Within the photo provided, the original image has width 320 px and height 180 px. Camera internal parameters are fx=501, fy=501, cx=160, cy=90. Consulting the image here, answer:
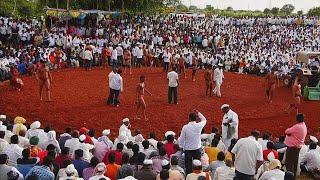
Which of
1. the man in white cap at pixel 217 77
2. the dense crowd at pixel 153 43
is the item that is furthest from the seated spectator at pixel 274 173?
the dense crowd at pixel 153 43

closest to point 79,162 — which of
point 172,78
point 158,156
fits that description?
point 158,156

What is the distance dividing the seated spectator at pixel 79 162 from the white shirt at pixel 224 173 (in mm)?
2439

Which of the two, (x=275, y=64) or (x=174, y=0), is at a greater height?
(x=174, y=0)

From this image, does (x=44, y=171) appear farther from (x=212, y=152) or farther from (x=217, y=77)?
(x=217, y=77)

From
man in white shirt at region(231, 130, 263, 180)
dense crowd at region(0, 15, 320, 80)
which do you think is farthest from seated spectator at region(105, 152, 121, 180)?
dense crowd at region(0, 15, 320, 80)

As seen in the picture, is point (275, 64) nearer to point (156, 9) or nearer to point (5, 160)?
point (156, 9)

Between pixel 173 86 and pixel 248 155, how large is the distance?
9.71 meters

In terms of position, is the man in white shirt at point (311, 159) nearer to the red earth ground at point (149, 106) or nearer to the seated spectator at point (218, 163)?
the seated spectator at point (218, 163)

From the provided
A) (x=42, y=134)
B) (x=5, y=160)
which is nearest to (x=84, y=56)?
(x=42, y=134)

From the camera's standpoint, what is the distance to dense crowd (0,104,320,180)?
28.2ft

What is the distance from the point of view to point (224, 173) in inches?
351

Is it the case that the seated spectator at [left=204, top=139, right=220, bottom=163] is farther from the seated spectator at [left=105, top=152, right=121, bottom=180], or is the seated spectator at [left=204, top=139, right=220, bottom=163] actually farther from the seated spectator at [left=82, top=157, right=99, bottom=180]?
the seated spectator at [left=82, top=157, right=99, bottom=180]

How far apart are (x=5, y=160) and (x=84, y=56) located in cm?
1814

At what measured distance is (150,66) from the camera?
29.0m
